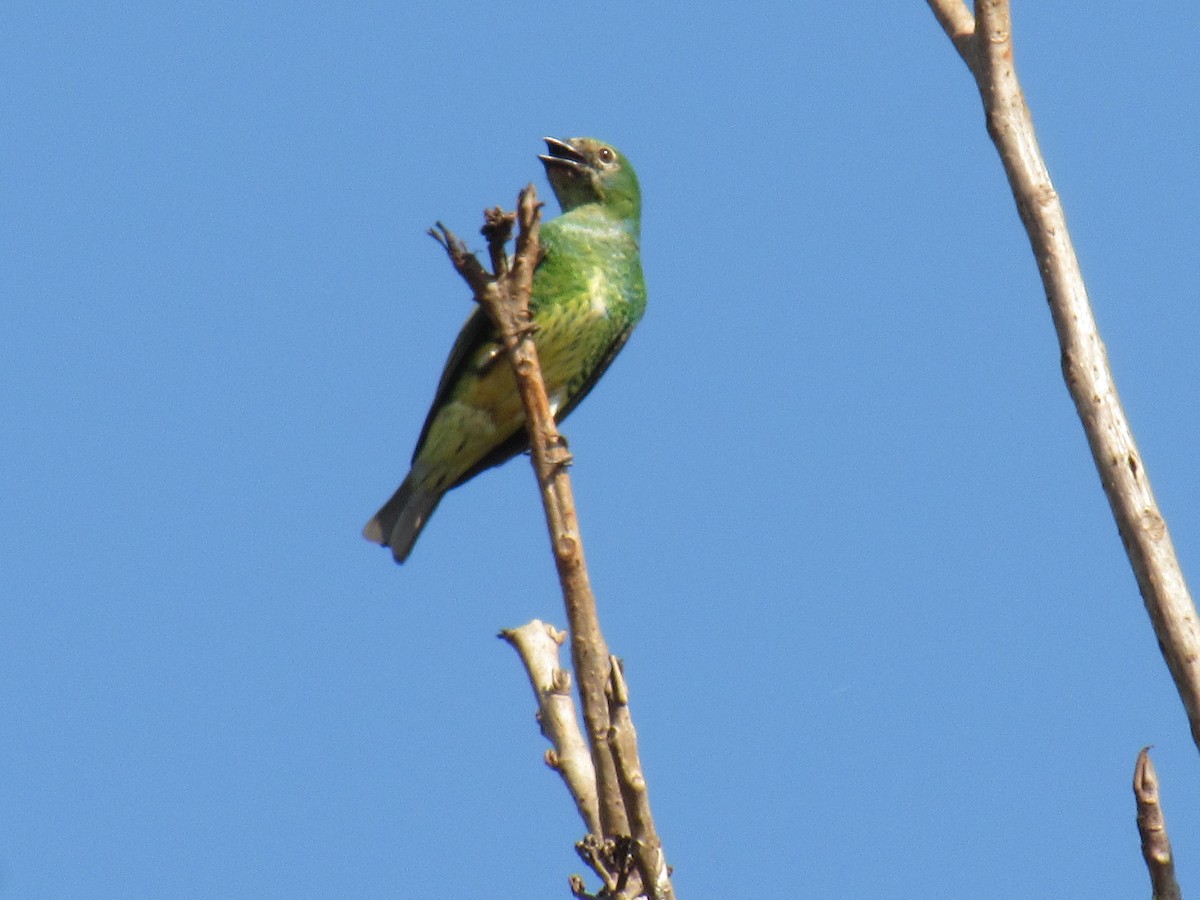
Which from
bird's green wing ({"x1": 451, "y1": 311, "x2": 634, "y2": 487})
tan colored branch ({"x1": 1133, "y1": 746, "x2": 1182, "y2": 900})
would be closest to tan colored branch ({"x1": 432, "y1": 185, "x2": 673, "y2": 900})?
tan colored branch ({"x1": 1133, "y1": 746, "x2": 1182, "y2": 900})

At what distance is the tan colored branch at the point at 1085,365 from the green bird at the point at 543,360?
286 centimetres

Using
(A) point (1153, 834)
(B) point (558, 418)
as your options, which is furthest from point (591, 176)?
(A) point (1153, 834)

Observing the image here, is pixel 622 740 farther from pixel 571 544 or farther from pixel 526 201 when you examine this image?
pixel 526 201

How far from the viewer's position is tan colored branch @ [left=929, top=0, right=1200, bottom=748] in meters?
3.01

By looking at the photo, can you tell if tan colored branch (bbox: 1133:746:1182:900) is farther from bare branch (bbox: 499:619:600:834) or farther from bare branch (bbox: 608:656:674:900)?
bare branch (bbox: 499:619:600:834)

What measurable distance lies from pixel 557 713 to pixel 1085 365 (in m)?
1.59

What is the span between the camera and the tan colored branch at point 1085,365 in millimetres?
3008

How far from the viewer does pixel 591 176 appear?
24.8 feet

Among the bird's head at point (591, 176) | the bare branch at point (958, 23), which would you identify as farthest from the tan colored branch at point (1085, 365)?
the bird's head at point (591, 176)

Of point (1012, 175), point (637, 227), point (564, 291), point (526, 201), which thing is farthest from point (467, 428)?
point (1012, 175)

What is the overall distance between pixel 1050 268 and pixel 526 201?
→ 1386 mm

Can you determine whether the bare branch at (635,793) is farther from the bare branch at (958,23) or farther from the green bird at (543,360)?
the green bird at (543,360)

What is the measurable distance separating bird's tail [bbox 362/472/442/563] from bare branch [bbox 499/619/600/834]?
2.86m

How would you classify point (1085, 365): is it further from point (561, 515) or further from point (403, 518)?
point (403, 518)
